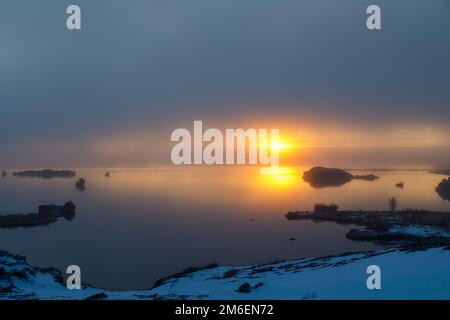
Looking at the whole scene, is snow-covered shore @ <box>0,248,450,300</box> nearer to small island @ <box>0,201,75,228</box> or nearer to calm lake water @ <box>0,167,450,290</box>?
calm lake water @ <box>0,167,450,290</box>

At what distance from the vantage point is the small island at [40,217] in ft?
225

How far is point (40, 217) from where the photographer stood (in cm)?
7406

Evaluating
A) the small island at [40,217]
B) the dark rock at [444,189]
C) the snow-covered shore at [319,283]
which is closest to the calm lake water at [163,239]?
the small island at [40,217]

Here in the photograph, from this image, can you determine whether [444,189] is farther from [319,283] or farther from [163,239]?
[319,283]

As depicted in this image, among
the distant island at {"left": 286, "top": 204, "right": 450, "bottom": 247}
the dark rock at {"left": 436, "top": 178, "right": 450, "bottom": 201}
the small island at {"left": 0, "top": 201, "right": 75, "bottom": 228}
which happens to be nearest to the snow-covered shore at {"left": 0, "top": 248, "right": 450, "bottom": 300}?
the distant island at {"left": 286, "top": 204, "right": 450, "bottom": 247}

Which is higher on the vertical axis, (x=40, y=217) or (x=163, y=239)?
(x=163, y=239)

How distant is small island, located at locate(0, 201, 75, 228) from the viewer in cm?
6869

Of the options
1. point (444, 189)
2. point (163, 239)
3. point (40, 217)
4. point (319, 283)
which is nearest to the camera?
point (319, 283)

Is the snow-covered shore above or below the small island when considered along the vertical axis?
above

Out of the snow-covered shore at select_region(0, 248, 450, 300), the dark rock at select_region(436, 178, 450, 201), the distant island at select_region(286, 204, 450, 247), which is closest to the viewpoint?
the snow-covered shore at select_region(0, 248, 450, 300)

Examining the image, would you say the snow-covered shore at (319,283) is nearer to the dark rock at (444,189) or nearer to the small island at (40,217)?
the small island at (40,217)

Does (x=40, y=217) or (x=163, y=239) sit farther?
(x=40, y=217)

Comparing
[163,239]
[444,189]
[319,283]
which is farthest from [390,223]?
[444,189]
